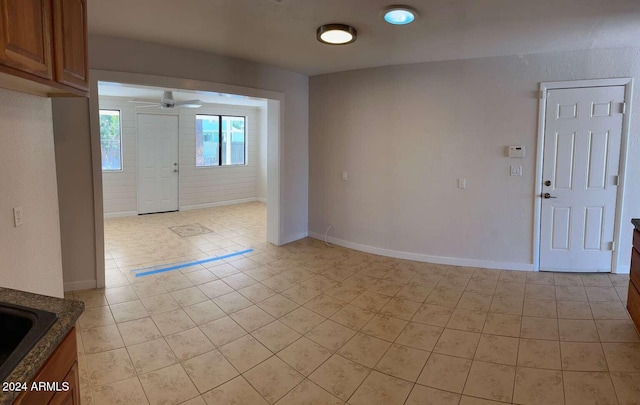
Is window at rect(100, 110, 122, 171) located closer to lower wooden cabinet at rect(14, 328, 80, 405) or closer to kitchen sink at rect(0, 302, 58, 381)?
kitchen sink at rect(0, 302, 58, 381)

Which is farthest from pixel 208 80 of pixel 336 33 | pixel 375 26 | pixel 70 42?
pixel 70 42

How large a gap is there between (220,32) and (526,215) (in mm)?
3788

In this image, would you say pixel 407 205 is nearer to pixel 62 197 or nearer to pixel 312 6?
pixel 312 6

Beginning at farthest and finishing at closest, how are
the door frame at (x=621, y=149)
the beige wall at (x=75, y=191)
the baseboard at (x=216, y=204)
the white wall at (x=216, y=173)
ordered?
the baseboard at (x=216, y=204) < the white wall at (x=216, y=173) < the door frame at (x=621, y=149) < the beige wall at (x=75, y=191)

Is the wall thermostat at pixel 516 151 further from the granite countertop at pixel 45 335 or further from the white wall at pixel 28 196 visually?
the white wall at pixel 28 196

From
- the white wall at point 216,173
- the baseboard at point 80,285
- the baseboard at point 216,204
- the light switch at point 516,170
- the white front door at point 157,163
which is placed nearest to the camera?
the baseboard at point 80,285

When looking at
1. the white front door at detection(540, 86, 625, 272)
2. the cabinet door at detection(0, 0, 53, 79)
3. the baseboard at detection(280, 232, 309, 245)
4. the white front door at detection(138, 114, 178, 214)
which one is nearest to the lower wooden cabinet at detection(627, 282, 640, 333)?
the white front door at detection(540, 86, 625, 272)

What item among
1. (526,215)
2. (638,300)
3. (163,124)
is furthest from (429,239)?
(163,124)

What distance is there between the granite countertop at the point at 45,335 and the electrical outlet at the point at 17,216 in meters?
0.67

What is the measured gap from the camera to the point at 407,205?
183 inches

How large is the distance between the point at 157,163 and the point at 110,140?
0.92m

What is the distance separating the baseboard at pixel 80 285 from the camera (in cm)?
354

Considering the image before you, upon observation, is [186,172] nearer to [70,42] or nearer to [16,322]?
[70,42]

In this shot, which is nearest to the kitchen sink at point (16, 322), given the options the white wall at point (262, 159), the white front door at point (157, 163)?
the white front door at point (157, 163)
